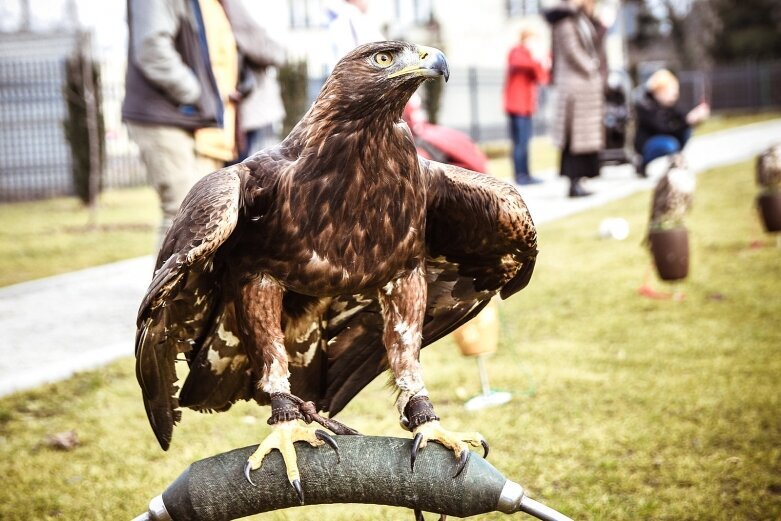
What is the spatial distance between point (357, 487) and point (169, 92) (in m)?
3.03

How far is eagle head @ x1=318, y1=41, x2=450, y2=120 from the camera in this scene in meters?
1.91

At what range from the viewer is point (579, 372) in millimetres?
4875

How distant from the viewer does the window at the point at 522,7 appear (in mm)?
34656

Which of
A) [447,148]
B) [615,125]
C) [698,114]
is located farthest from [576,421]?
[615,125]

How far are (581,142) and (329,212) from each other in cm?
781

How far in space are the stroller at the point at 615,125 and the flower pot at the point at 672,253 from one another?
719 cm

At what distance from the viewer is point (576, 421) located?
13.6 ft

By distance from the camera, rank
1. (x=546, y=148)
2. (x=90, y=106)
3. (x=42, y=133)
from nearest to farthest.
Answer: (x=90, y=106)
(x=42, y=133)
(x=546, y=148)

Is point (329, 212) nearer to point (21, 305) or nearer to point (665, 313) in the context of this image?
point (665, 313)

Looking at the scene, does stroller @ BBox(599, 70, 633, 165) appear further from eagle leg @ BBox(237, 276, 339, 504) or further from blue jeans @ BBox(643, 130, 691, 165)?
eagle leg @ BBox(237, 276, 339, 504)

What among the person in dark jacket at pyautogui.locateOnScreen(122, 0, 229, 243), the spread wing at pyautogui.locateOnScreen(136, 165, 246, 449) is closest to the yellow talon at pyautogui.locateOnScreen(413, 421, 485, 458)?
the spread wing at pyautogui.locateOnScreen(136, 165, 246, 449)

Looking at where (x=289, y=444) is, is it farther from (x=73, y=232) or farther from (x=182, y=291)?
(x=73, y=232)

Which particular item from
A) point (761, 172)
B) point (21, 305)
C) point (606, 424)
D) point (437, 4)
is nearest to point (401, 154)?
point (606, 424)

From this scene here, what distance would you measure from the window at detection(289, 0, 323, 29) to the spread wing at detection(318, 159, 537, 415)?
121ft
